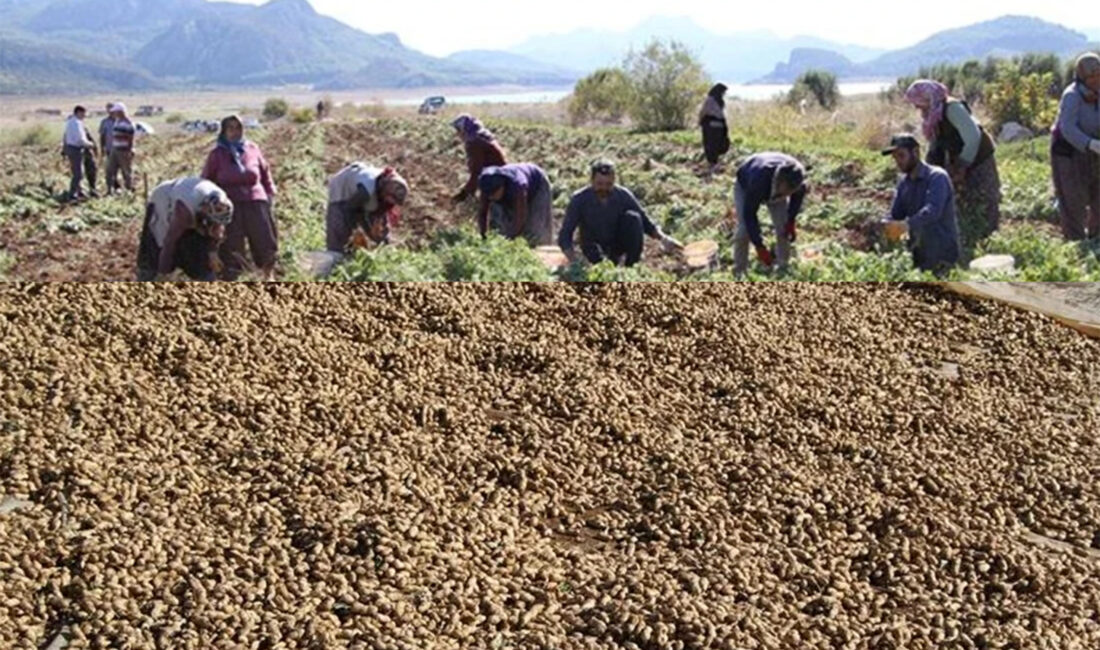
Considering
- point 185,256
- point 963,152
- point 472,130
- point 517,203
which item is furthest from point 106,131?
point 963,152

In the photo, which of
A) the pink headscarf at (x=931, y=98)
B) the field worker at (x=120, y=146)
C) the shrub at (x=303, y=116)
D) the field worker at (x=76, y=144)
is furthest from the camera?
the shrub at (x=303, y=116)

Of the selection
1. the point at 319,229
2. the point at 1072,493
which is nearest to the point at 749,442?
the point at 1072,493

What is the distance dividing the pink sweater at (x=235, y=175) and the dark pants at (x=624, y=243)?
7.13 ft

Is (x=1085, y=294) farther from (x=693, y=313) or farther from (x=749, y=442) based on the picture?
(x=749, y=442)

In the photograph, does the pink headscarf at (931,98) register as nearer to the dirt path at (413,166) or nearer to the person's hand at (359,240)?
the dirt path at (413,166)

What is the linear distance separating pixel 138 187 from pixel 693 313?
12.0m

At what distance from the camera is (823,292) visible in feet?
18.1

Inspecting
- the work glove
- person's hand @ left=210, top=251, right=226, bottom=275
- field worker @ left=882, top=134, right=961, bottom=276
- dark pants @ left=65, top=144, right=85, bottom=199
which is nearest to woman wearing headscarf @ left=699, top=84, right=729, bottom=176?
dark pants @ left=65, top=144, right=85, bottom=199

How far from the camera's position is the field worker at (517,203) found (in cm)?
754

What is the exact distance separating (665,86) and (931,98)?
2023 centimetres

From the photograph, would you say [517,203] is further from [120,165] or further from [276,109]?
[276,109]

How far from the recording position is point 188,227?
5.78m

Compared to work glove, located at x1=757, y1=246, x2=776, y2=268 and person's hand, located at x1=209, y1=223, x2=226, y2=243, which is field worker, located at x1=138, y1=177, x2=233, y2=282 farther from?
work glove, located at x1=757, y1=246, x2=776, y2=268

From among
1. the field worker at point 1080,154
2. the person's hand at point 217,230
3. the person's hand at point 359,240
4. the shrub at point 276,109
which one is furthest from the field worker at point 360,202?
the shrub at point 276,109
